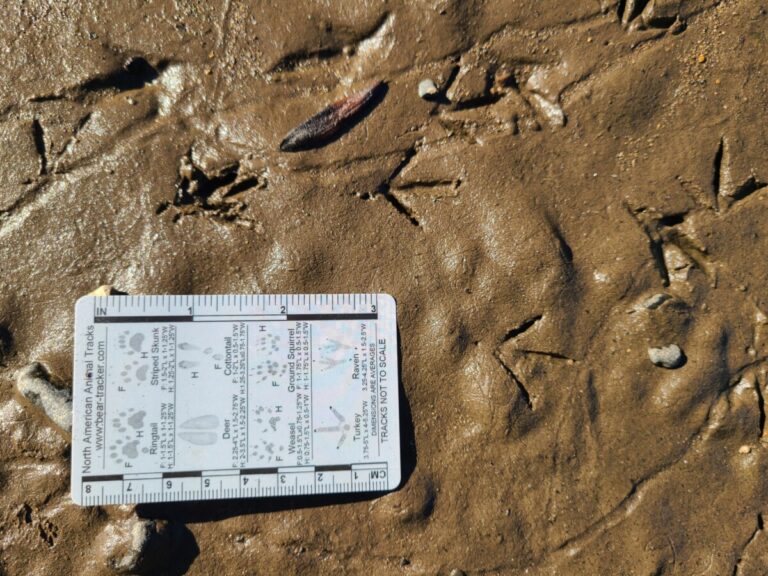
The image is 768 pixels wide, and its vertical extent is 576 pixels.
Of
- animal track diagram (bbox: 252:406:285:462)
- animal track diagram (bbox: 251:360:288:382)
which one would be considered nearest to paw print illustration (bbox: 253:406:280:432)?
animal track diagram (bbox: 252:406:285:462)

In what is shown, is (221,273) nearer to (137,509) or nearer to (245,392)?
(245,392)

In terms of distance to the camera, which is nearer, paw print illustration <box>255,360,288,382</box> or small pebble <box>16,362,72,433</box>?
small pebble <box>16,362,72,433</box>

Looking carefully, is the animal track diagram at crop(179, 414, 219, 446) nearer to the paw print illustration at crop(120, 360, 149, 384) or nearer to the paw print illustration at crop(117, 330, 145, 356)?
the paw print illustration at crop(120, 360, 149, 384)

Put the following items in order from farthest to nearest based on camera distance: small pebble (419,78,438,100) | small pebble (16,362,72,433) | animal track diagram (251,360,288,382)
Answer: small pebble (419,78,438,100), animal track diagram (251,360,288,382), small pebble (16,362,72,433)

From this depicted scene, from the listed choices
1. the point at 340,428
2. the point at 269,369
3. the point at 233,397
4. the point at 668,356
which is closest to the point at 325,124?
the point at 269,369

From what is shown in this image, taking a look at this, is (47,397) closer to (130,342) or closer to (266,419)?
(130,342)

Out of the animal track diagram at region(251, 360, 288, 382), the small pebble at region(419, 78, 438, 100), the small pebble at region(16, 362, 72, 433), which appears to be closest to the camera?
the small pebble at region(16, 362, 72, 433)
